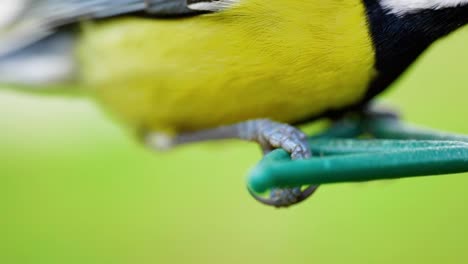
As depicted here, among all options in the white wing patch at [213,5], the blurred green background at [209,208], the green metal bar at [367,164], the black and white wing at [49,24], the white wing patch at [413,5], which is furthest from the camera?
the blurred green background at [209,208]

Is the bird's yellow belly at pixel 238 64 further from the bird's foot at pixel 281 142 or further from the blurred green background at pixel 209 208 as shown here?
the blurred green background at pixel 209 208

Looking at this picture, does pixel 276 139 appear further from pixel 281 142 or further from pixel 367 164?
pixel 367 164

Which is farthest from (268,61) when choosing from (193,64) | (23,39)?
(23,39)

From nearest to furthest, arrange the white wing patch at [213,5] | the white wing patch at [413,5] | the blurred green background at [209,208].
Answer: the white wing patch at [413,5], the white wing patch at [213,5], the blurred green background at [209,208]

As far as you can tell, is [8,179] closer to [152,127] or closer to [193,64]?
[152,127]

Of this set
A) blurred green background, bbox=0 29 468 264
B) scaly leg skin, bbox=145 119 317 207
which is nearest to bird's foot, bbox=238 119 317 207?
scaly leg skin, bbox=145 119 317 207

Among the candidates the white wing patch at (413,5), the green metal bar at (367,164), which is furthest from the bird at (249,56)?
the green metal bar at (367,164)
